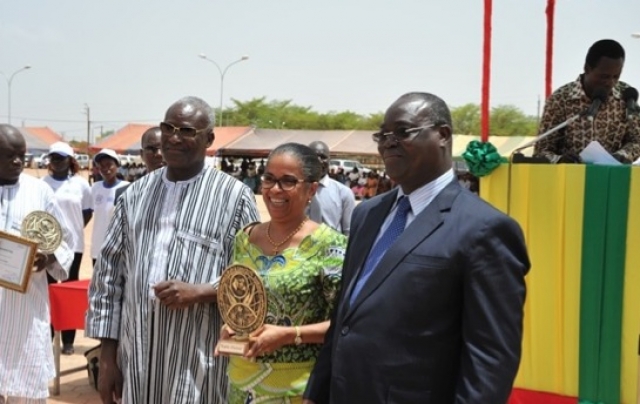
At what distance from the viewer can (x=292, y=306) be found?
114 inches

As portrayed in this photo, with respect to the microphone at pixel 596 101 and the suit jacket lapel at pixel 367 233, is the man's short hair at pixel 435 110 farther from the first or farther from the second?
the microphone at pixel 596 101

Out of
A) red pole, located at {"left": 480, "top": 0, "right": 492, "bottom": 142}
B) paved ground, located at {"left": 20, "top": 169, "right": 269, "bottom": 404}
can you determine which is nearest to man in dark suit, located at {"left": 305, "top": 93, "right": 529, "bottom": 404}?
red pole, located at {"left": 480, "top": 0, "right": 492, "bottom": 142}

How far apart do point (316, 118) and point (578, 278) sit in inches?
3143

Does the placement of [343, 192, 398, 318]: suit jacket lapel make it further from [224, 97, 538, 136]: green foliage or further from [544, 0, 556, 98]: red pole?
[224, 97, 538, 136]: green foliage

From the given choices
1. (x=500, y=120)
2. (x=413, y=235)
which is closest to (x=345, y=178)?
(x=413, y=235)

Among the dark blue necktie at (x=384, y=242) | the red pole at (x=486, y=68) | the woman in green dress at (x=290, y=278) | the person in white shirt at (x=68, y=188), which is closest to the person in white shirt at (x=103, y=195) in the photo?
the person in white shirt at (x=68, y=188)

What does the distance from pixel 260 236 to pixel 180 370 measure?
653 millimetres

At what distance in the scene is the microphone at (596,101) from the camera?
4211 millimetres

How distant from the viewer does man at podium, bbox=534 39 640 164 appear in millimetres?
4164

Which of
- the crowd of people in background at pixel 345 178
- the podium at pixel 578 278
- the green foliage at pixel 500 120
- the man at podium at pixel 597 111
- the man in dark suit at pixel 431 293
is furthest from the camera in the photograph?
the green foliage at pixel 500 120

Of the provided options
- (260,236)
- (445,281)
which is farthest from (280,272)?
(445,281)

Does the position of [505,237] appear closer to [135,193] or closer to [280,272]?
[280,272]

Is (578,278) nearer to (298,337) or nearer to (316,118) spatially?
(298,337)

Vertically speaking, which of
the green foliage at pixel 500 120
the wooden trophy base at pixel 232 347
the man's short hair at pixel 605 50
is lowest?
the wooden trophy base at pixel 232 347
